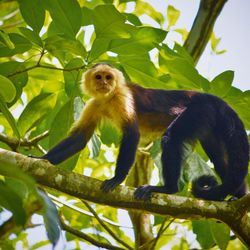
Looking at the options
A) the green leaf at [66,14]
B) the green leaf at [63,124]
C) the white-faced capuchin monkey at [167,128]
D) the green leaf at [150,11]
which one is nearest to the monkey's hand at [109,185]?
Result: the white-faced capuchin monkey at [167,128]

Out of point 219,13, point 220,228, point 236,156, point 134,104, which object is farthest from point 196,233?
point 219,13

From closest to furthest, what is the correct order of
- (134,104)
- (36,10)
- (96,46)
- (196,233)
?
1. (36,10)
2. (96,46)
3. (196,233)
4. (134,104)

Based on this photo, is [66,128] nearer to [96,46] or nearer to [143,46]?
[96,46]

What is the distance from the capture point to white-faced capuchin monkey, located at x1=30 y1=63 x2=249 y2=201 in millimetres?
3668

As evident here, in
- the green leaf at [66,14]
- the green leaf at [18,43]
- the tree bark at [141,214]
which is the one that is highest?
the green leaf at [66,14]

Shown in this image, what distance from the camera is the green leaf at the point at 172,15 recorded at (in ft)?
16.0

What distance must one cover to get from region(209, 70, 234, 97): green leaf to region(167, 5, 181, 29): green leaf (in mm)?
1296

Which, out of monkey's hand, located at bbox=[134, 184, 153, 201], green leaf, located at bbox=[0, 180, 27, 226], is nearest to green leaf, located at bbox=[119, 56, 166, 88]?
monkey's hand, located at bbox=[134, 184, 153, 201]

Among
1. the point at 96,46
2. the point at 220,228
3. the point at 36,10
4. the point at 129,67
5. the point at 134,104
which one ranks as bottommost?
the point at 220,228

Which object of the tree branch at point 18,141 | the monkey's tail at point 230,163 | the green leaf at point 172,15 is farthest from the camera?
the green leaf at point 172,15

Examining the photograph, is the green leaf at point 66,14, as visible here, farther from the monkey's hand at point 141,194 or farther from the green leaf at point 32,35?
the monkey's hand at point 141,194

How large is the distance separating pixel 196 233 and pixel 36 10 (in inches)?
113

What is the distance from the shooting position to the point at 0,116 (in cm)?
452

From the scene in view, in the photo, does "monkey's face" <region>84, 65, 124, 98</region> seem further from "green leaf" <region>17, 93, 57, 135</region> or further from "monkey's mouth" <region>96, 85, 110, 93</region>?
"green leaf" <region>17, 93, 57, 135</region>
